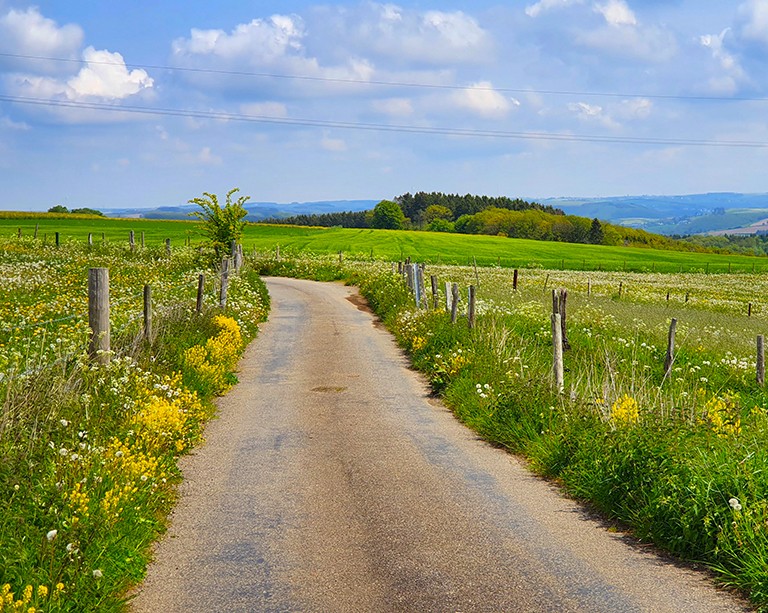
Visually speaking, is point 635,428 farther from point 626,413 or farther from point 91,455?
point 91,455

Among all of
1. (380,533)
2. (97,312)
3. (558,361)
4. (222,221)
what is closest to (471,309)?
(558,361)

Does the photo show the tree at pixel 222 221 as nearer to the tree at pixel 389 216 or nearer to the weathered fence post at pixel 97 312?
the weathered fence post at pixel 97 312

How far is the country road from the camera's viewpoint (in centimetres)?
614

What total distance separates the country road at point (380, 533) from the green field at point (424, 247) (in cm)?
6345

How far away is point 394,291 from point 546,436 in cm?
2109

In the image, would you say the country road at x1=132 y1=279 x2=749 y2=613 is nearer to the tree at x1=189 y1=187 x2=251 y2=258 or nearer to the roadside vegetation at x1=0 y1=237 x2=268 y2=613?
the roadside vegetation at x1=0 y1=237 x2=268 y2=613

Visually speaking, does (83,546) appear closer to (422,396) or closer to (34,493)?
(34,493)

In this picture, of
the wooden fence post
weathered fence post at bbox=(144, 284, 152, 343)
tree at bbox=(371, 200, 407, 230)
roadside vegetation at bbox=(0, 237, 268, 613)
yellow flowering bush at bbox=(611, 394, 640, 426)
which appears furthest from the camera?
tree at bbox=(371, 200, 407, 230)

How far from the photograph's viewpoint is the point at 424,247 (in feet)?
305

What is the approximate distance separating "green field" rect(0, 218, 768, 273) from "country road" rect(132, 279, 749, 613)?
63.5 metres

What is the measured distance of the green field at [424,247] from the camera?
3228 inches

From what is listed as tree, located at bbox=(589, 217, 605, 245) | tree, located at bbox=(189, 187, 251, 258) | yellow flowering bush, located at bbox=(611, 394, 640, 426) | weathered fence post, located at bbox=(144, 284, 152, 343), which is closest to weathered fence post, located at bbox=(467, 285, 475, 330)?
weathered fence post, located at bbox=(144, 284, 152, 343)

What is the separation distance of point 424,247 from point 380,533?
85934 millimetres

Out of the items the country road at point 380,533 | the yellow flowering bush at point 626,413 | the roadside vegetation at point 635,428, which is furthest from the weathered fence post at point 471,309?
the yellow flowering bush at point 626,413
